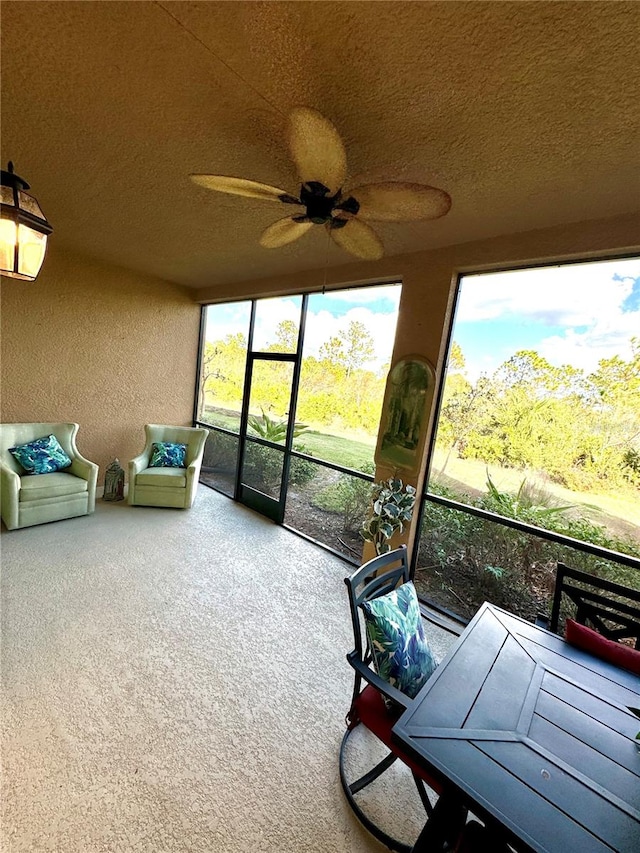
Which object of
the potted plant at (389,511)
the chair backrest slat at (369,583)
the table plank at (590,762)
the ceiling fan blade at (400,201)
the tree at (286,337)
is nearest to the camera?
the table plank at (590,762)

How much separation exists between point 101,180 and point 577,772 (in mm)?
3521

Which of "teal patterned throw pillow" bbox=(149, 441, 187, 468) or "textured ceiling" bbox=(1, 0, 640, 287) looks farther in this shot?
"teal patterned throw pillow" bbox=(149, 441, 187, 468)

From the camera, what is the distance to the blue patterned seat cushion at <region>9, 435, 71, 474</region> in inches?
139

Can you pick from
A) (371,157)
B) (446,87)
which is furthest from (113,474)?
(446,87)

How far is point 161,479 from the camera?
4062 millimetres

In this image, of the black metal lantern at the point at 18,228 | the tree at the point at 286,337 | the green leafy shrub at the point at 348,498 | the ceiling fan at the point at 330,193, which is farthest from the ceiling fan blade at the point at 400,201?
the tree at the point at 286,337

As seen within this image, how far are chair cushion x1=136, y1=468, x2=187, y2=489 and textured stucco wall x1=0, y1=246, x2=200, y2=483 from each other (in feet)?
2.68

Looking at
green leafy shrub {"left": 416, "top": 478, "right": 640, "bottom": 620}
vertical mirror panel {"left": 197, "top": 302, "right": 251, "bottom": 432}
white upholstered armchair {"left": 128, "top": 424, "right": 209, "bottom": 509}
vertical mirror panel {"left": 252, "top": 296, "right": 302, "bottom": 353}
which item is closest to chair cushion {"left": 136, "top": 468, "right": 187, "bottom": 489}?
white upholstered armchair {"left": 128, "top": 424, "right": 209, "bottom": 509}

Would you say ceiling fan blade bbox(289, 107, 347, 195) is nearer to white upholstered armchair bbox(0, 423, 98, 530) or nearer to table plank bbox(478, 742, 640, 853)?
table plank bbox(478, 742, 640, 853)

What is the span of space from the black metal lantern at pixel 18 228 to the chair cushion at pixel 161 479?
2777 millimetres

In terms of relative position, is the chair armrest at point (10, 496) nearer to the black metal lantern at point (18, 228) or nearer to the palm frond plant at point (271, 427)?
the palm frond plant at point (271, 427)

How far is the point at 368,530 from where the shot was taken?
288 centimetres

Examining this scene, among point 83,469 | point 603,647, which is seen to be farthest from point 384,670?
point 83,469

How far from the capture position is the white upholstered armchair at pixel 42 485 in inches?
128
